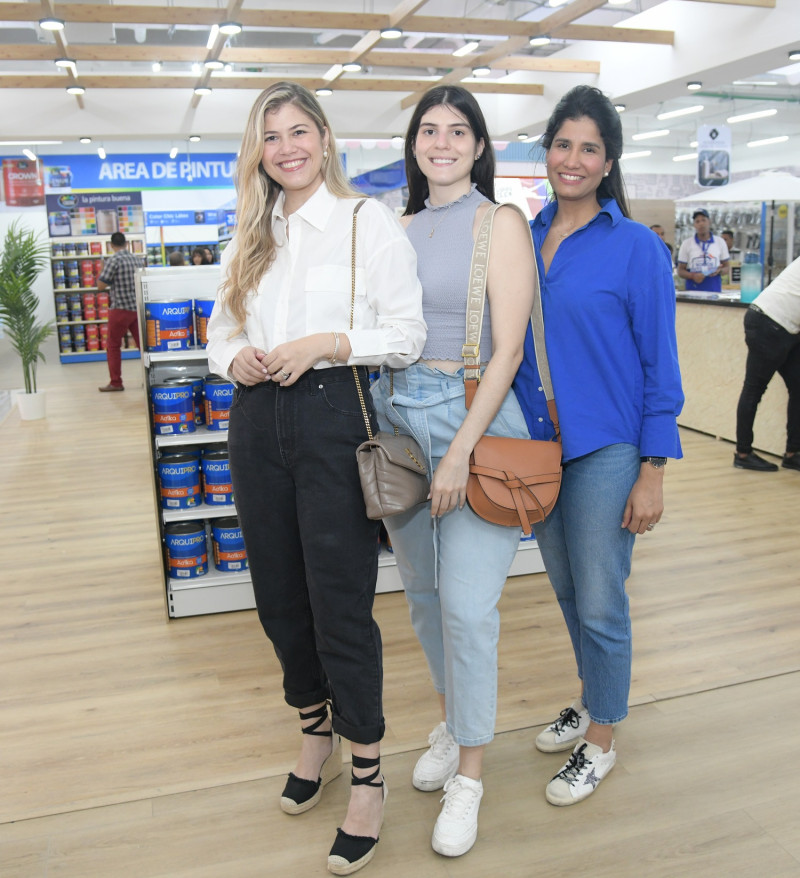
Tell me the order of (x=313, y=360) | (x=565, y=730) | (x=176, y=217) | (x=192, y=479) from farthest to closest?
1. (x=176, y=217)
2. (x=192, y=479)
3. (x=565, y=730)
4. (x=313, y=360)

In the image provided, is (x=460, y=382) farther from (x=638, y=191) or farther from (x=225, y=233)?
(x=638, y=191)

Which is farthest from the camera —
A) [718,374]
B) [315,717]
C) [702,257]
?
[702,257]

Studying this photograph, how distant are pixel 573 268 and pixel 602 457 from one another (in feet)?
1.38

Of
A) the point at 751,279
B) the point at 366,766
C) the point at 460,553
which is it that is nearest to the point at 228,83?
the point at 751,279

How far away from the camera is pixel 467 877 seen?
1.86m

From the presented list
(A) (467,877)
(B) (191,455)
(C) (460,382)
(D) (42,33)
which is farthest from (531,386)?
(D) (42,33)

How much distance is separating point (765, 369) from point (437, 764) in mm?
3796

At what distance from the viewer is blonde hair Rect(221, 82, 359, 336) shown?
1738 mm

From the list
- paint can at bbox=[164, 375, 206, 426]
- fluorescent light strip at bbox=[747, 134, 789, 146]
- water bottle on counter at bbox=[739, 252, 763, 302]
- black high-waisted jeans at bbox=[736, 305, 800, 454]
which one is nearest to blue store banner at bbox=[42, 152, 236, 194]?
water bottle on counter at bbox=[739, 252, 763, 302]

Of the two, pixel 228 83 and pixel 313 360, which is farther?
pixel 228 83

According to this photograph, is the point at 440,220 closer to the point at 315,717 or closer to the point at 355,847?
the point at 315,717

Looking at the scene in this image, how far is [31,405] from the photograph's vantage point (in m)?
7.82

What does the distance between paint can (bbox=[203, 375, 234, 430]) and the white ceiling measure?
3504 millimetres

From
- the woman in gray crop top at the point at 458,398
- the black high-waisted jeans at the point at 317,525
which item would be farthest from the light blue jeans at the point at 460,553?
the black high-waisted jeans at the point at 317,525
